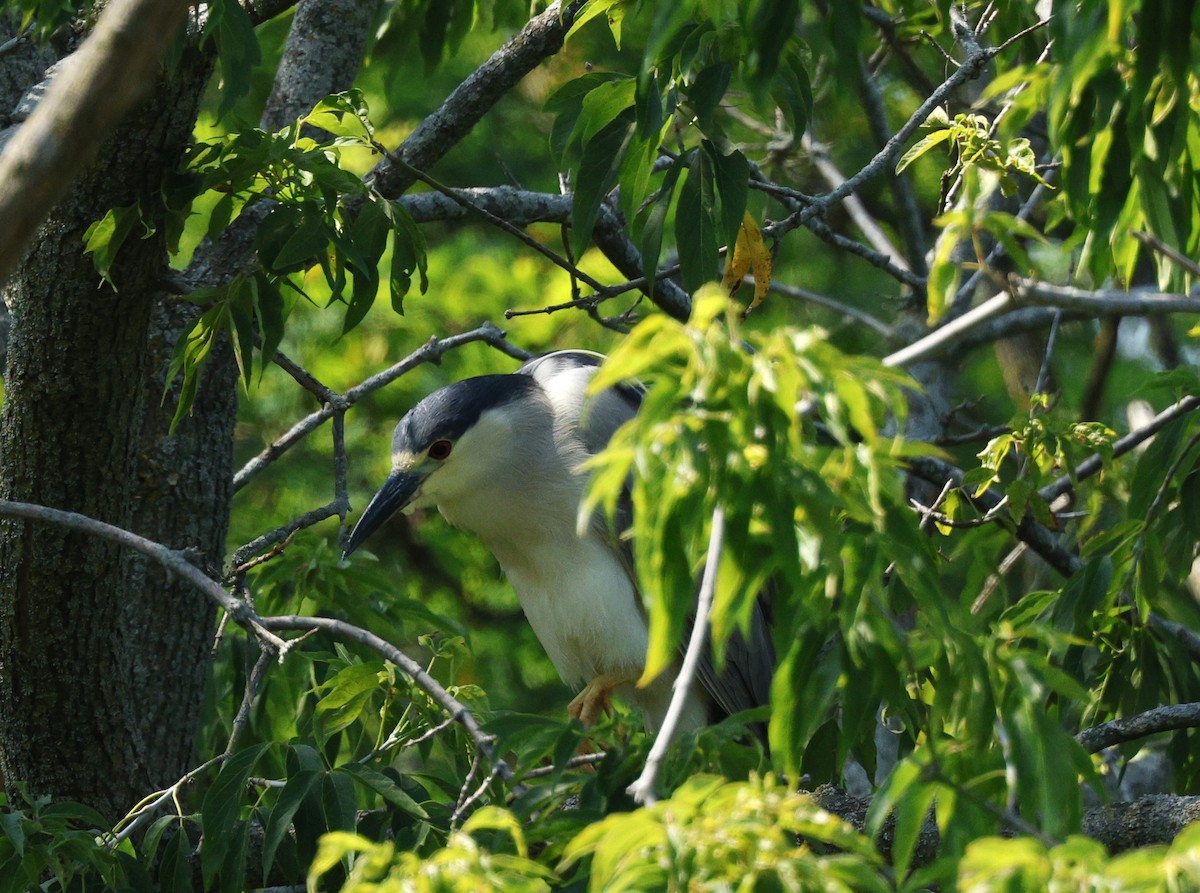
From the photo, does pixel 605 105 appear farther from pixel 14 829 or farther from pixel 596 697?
pixel 596 697

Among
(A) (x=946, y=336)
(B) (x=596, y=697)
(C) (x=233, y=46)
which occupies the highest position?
(C) (x=233, y=46)

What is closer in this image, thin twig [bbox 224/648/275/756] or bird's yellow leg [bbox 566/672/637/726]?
thin twig [bbox 224/648/275/756]

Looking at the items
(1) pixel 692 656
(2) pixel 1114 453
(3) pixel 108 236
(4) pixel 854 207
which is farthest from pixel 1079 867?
(4) pixel 854 207

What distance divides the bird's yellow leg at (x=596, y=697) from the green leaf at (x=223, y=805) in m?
1.59

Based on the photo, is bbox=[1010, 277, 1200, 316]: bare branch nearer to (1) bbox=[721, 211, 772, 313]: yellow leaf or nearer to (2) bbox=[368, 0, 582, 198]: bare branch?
(1) bbox=[721, 211, 772, 313]: yellow leaf

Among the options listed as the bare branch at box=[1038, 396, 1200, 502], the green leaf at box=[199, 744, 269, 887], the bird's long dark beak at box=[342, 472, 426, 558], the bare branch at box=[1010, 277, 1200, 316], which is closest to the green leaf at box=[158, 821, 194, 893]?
the green leaf at box=[199, 744, 269, 887]

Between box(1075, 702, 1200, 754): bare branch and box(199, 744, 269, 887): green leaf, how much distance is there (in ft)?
4.46

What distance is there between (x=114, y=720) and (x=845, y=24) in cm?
203

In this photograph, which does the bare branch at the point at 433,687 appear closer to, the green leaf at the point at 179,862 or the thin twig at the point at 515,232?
the green leaf at the point at 179,862

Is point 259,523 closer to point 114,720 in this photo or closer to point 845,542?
point 114,720

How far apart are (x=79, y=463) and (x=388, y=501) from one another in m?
0.84

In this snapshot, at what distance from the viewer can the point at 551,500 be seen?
11.6 feet

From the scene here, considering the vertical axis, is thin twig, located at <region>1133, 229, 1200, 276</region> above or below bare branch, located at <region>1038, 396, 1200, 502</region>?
above

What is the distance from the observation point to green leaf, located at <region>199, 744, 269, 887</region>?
2.00 m
